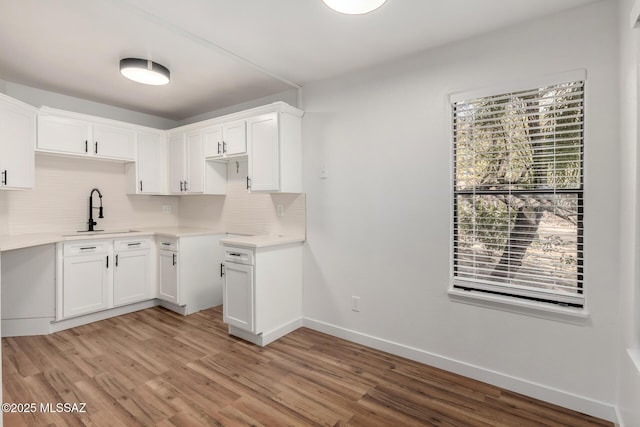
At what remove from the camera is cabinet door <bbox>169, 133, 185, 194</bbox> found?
13.5 feet

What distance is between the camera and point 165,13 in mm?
2119

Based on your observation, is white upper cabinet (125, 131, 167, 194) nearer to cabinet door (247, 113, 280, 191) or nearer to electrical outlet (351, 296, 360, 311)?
cabinet door (247, 113, 280, 191)

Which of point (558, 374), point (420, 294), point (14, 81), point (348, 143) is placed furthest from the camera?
point (14, 81)

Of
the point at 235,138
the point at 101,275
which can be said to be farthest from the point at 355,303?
the point at 101,275

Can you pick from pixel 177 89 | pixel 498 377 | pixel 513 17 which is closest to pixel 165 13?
pixel 177 89

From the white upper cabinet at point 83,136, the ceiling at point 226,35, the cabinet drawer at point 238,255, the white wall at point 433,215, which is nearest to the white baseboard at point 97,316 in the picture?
the cabinet drawer at point 238,255

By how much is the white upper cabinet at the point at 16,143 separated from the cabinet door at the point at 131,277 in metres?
1.14

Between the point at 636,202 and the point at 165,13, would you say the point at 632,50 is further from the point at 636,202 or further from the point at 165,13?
the point at 165,13

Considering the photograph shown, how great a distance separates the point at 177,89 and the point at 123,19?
4.50ft

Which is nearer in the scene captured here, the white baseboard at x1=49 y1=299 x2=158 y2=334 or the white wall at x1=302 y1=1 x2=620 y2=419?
the white wall at x1=302 y1=1 x2=620 y2=419

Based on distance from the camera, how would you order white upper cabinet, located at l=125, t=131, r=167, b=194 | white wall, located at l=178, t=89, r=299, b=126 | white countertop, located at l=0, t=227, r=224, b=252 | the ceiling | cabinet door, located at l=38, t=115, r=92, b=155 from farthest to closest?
white upper cabinet, located at l=125, t=131, r=167, b=194
white wall, located at l=178, t=89, r=299, b=126
cabinet door, located at l=38, t=115, r=92, b=155
white countertop, located at l=0, t=227, r=224, b=252
the ceiling

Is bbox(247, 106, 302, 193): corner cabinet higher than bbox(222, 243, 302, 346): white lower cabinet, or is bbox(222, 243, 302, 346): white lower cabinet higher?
bbox(247, 106, 302, 193): corner cabinet

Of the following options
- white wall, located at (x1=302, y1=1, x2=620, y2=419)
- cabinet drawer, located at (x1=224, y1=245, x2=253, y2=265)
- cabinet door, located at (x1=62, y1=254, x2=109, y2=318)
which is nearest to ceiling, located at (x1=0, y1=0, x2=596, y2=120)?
white wall, located at (x1=302, y1=1, x2=620, y2=419)

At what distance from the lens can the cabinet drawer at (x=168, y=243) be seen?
3.65m
